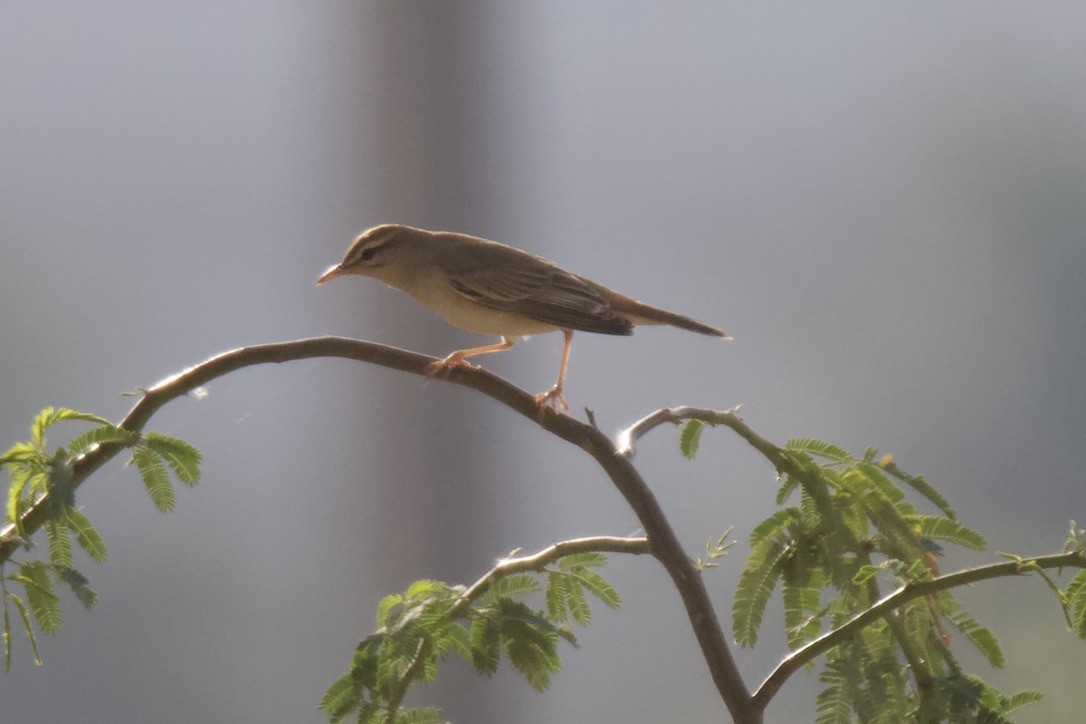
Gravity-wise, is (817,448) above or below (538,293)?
below

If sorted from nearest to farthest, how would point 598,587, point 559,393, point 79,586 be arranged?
1. point 79,586
2. point 598,587
3. point 559,393

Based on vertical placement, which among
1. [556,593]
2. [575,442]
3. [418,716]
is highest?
[575,442]

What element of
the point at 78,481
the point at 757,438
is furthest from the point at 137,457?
the point at 757,438

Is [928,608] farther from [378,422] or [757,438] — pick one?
[378,422]

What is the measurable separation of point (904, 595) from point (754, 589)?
0.12 metres

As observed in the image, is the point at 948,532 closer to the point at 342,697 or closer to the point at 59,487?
the point at 342,697

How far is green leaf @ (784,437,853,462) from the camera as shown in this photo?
2.45ft

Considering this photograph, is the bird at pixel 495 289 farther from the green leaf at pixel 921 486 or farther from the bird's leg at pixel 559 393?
the green leaf at pixel 921 486

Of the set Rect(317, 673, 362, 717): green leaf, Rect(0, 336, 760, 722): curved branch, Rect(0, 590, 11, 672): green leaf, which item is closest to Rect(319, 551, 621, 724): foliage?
Rect(317, 673, 362, 717): green leaf

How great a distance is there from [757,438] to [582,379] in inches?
35.0

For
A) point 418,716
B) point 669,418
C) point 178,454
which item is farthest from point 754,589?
point 178,454

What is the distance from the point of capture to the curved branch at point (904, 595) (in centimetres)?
60

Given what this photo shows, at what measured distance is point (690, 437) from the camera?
0.83 metres

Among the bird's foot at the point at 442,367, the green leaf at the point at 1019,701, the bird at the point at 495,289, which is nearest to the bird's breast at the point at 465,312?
the bird at the point at 495,289
